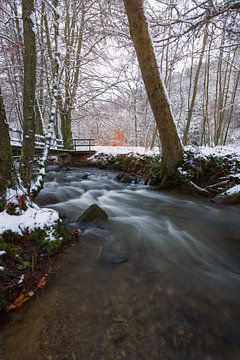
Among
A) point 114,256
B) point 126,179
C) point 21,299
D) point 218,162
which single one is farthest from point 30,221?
point 126,179

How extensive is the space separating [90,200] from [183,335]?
3882 mm

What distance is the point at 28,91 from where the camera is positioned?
2928 mm

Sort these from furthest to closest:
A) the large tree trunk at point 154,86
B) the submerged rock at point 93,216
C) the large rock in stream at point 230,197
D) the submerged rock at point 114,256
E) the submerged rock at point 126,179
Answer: the submerged rock at point 126,179 < the large tree trunk at point 154,86 < the large rock in stream at point 230,197 < the submerged rock at point 93,216 < the submerged rock at point 114,256

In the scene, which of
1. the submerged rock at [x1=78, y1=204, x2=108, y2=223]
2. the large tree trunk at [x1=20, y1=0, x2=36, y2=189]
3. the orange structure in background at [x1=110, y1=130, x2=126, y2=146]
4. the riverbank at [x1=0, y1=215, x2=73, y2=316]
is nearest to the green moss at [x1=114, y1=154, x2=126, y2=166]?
the submerged rock at [x1=78, y1=204, x2=108, y2=223]

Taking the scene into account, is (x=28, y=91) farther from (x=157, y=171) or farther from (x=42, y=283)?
(x=157, y=171)

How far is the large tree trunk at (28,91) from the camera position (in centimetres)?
280

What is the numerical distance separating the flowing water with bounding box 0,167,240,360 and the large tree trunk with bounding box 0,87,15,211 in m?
1.06

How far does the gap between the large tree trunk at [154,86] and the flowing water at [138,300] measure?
7.51 feet

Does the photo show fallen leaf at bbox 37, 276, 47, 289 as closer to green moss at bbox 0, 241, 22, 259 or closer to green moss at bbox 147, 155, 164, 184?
green moss at bbox 0, 241, 22, 259

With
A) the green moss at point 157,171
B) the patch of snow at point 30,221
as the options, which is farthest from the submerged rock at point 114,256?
the green moss at point 157,171

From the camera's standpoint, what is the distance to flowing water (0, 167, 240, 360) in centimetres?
145

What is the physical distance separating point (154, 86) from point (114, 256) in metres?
4.06

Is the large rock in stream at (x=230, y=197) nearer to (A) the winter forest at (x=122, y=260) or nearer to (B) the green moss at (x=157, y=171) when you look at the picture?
(A) the winter forest at (x=122, y=260)

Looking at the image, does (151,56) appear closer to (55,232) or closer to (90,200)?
(90,200)
